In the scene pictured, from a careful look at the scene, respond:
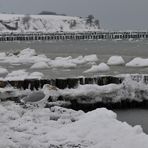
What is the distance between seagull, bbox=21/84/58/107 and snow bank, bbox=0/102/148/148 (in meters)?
3.64

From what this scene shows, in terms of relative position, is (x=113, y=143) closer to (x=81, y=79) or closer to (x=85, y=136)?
(x=85, y=136)

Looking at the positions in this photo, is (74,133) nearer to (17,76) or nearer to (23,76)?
(23,76)

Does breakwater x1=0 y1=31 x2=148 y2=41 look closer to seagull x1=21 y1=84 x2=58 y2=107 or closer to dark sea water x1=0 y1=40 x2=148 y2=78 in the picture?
dark sea water x1=0 y1=40 x2=148 y2=78

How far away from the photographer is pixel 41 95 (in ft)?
57.3

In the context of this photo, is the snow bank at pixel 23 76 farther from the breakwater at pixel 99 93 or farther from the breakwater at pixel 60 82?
the breakwater at pixel 99 93

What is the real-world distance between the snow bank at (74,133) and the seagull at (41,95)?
3.64m

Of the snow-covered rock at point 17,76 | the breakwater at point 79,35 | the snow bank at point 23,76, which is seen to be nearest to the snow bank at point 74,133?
the snow-covered rock at point 17,76

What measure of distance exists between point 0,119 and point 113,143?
415cm

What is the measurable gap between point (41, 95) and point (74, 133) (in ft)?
21.8

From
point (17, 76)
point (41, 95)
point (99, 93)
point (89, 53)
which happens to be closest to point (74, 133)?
point (41, 95)

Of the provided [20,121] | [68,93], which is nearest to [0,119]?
[20,121]

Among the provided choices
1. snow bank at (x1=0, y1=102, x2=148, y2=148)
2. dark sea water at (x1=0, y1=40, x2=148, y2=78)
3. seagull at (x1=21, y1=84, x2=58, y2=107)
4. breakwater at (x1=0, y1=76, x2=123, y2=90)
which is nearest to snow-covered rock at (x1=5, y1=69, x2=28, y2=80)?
dark sea water at (x1=0, y1=40, x2=148, y2=78)

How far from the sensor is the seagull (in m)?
16.8

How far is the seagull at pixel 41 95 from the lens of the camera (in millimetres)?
16822
